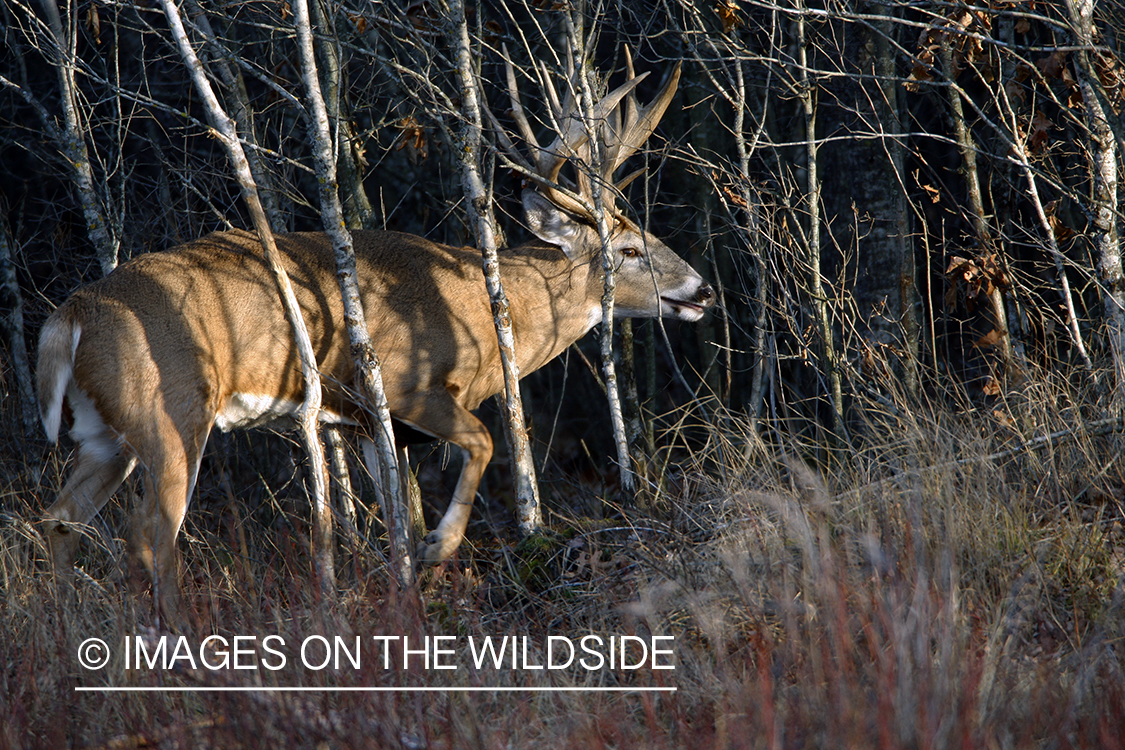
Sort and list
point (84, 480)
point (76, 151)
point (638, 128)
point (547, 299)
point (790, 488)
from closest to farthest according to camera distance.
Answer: point (790, 488) < point (84, 480) < point (638, 128) < point (547, 299) < point (76, 151)

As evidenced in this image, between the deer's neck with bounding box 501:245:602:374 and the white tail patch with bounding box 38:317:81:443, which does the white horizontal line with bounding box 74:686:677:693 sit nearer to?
the white tail patch with bounding box 38:317:81:443

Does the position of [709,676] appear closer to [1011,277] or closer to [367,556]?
[367,556]

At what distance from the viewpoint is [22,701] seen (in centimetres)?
380

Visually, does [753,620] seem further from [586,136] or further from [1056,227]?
[1056,227]

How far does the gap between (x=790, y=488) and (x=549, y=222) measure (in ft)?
8.62

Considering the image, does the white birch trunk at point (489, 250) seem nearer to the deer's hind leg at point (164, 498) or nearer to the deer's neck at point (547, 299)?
the deer's neck at point (547, 299)

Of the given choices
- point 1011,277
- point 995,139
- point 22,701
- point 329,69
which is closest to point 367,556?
point 22,701

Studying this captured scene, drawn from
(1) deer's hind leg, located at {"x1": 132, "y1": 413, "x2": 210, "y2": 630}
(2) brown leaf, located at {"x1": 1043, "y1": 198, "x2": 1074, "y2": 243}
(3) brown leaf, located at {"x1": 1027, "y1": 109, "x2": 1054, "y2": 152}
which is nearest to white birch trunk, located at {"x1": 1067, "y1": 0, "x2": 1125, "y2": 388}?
(3) brown leaf, located at {"x1": 1027, "y1": 109, "x2": 1054, "y2": 152}

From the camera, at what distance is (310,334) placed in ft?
19.5

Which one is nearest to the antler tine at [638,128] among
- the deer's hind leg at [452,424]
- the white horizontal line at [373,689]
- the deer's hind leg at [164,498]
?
the deer's hind leg at [452,424]

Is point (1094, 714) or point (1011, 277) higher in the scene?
point (1011, 277)

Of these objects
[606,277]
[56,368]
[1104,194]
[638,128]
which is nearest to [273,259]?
[56,368]

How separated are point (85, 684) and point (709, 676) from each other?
2.34 m

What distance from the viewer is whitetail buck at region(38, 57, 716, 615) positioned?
5.29 meters
